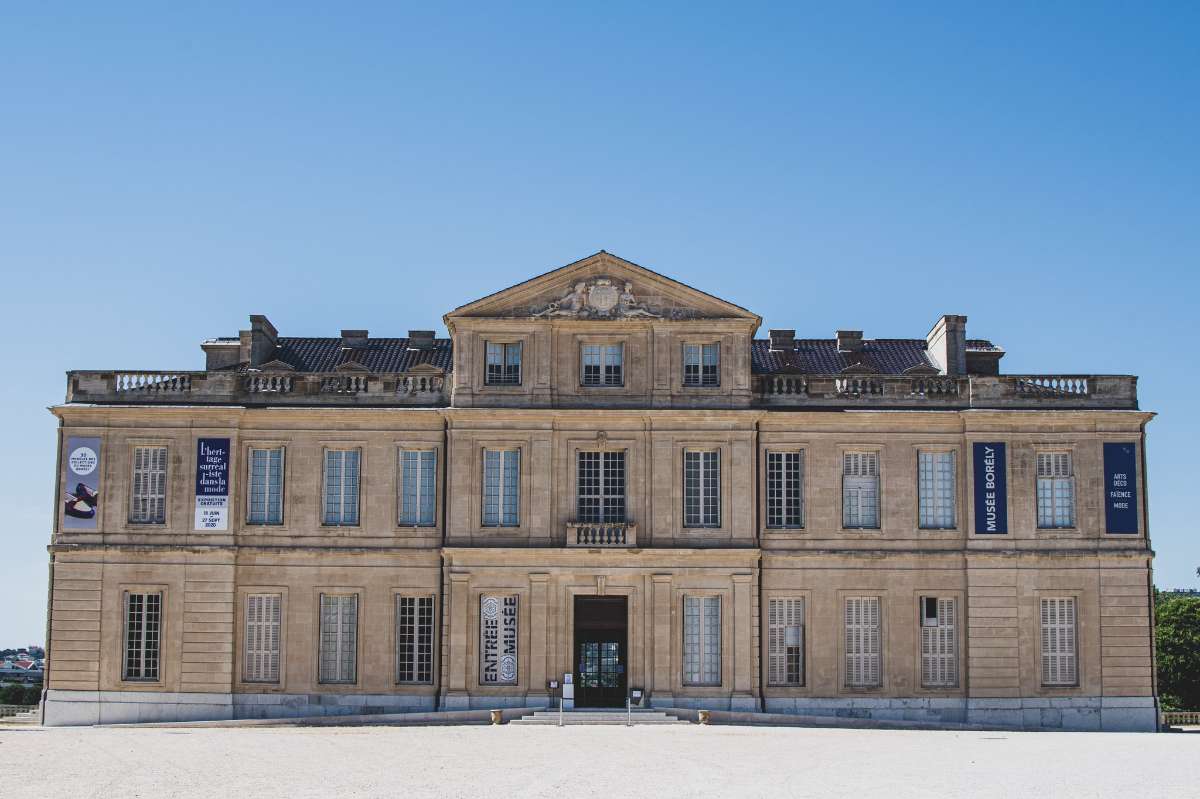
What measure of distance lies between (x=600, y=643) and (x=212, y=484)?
11.5 m

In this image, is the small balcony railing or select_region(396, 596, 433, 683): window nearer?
the small balcony railing

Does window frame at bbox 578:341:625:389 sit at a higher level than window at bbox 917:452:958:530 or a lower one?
higher

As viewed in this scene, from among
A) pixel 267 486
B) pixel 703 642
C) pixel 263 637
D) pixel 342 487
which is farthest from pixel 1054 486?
pixel 263 637

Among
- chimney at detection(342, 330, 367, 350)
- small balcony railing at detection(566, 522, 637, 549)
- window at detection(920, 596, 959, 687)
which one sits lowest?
window at detection(920, 596, 959, 687)

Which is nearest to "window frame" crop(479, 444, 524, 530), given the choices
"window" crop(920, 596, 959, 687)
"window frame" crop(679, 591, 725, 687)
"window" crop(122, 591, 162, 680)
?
"window frame" crop(679, 591, 725, 687)

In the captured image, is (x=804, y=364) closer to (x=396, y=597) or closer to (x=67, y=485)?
(x=396, y=597)

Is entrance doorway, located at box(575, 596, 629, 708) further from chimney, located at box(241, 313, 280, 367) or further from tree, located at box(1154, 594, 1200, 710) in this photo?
tree, located at box(1154, 594, 1200, 710)

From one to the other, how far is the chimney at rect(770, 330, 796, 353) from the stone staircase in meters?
14.0

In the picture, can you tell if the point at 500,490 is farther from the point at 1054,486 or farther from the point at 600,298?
the point at 1054,486

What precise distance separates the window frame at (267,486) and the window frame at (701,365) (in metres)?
11.3

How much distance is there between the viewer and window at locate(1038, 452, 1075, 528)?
133 feet

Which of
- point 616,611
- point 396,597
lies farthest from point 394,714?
point 616,611


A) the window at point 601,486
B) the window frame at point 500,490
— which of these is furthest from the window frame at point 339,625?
the window at point 601,486

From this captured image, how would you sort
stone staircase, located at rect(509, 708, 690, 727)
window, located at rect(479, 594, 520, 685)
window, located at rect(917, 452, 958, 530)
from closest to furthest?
stone staircase, located at rect(509, 708, 690, 727) → window, located at rect(479, 594, 520, 685) → window, located at rect(917, 452, 958, 530)
